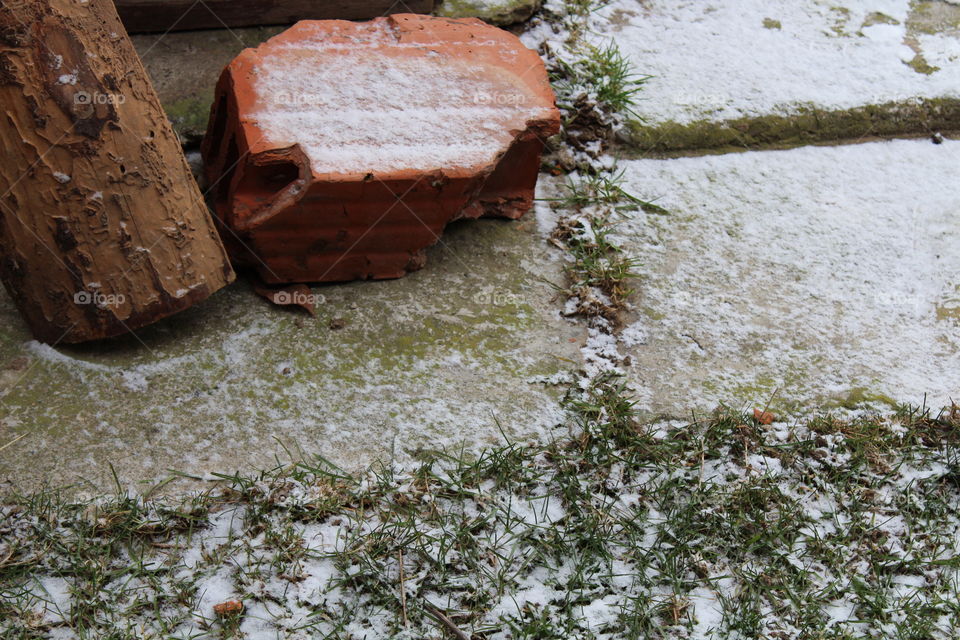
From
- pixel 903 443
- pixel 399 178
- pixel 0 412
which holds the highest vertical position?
pixel 399 178

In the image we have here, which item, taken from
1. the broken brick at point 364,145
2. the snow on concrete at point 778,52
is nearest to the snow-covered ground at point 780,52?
the snow on concrete at point 778,52

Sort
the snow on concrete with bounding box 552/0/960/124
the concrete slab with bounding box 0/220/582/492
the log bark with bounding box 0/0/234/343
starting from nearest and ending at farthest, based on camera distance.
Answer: the log bark with bounding box 0/0/234/343 → the concrete slab with bounding box 0/220/582/492 → the snow on concrete with bounding box 552/0/960/124

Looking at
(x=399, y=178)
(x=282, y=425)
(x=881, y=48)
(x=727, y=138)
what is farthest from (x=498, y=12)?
(x=282, y=425)

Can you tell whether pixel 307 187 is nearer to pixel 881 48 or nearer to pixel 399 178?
pixel 399 178

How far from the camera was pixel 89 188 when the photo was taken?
229 centimetres

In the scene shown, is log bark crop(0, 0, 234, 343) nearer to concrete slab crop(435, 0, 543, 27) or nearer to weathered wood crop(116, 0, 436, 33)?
weathered wood crop(116, 0, 436, 33)

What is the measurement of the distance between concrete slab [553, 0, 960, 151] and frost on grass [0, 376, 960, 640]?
1.53 meters

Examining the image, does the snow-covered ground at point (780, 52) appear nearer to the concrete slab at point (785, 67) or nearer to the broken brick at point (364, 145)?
the concrete slab at point (785, 67)

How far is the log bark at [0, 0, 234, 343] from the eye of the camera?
2.18 m

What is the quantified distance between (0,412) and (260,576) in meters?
0.87

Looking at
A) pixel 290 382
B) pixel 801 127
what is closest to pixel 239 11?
pixel 290 382

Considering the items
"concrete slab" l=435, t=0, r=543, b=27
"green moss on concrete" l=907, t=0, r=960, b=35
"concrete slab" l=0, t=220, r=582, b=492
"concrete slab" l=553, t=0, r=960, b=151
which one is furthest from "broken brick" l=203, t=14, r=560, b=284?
"green moss on concrete" l=907, t=0, r=960, b=35

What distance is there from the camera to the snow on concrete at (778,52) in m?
3.62

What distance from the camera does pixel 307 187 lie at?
2.49 meters
